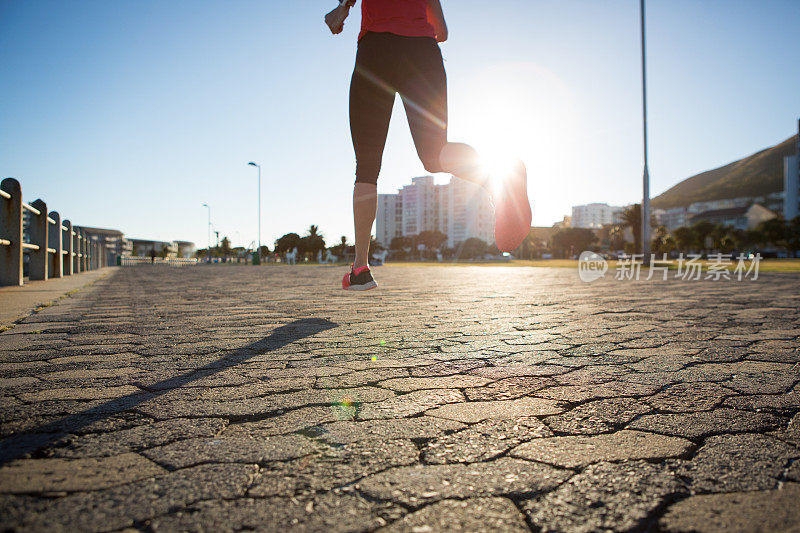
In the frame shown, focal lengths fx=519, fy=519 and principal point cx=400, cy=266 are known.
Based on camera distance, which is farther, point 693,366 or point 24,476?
point 693,366

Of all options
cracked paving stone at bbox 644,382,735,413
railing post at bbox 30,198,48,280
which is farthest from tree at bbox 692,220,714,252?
cracked paving stone at bbox 644,382,735,413

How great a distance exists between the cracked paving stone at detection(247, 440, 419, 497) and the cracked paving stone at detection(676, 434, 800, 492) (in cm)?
64

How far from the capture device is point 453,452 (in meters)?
1.29

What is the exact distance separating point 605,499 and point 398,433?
0.57 metres

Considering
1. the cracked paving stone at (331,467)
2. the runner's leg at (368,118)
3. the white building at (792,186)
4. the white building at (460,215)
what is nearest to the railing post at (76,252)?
the runner's leg at (368,118)

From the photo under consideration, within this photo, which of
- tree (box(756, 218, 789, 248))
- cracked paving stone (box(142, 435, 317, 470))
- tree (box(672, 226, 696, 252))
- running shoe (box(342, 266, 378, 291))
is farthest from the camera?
tree (box(672, 226, 696, 252))

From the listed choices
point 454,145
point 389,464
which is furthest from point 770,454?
point 454,145

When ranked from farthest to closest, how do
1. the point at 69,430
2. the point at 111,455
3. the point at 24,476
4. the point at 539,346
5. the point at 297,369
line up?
the point at 539,346, the point at 297,369, the point at 69,430, the point at 111,455, the point at 24,476

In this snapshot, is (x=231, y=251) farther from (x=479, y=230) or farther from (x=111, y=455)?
(x=111, y=455)

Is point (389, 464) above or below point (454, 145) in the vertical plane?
below

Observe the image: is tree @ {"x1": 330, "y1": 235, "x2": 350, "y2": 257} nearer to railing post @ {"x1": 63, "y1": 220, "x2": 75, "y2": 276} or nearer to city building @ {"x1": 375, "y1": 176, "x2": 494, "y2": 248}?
city building @ {"x1": 375, "y1": 176, "x2": 494, "y2": 248}

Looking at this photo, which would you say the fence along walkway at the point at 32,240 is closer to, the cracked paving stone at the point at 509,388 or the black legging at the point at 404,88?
the black legging at the point at 404,88

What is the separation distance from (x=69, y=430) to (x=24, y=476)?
323mm

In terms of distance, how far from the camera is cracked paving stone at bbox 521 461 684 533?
0.96m
